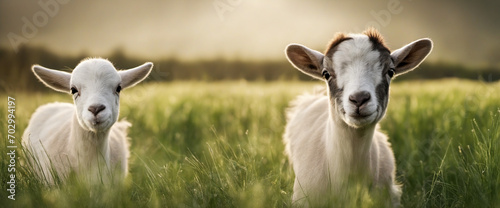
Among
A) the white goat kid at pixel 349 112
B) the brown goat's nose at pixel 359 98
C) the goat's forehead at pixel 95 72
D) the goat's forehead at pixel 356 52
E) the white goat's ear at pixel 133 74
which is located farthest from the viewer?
the white goat's ear at pixel 133 74

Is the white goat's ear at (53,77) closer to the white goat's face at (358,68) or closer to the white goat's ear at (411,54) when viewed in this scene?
the white goat's face at (358,68)

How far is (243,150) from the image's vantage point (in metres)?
4.88

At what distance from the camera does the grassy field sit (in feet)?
14.1

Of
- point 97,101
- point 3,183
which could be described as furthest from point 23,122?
point 97,101

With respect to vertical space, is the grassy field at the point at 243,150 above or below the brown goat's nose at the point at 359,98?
below

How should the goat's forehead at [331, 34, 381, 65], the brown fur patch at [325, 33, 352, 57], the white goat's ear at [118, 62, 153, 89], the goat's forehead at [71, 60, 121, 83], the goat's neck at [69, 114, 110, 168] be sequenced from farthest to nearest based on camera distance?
the white goat's ear at [118, 62, 153, 89] → the goat's neck at [69, 114, 110, 168] → the goat's forehead at [71, 60, 121, 83] → the brown fur patch at [325, 33, 352, 57] → the goat's forehead at [331, 34, 381, 65]

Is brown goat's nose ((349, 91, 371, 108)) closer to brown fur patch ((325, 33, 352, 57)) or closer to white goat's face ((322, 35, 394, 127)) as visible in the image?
white goat's face ((322, 35, 394, 127))

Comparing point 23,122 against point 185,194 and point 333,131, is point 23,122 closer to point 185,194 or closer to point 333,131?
point 185,194

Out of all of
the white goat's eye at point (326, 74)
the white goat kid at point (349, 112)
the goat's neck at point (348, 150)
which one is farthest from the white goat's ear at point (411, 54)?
the goat's neck at point (348, 150)

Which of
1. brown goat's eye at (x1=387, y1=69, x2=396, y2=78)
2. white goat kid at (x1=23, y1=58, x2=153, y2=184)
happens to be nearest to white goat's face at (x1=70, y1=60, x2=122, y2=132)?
white goat kid at (x1=23, y1=58, x2=153, y2=184)

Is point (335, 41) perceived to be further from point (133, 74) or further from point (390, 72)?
point (133, 74)

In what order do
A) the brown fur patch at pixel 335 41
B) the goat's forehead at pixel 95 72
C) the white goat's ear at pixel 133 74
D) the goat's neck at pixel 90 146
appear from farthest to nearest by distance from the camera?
the white goat's ear at pixel 133 74 → the goat's neck at pixel 90 146 → the goat's forehead at pixel 95 72 → the brown fur patch at pixel 335 41

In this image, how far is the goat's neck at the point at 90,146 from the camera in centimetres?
510

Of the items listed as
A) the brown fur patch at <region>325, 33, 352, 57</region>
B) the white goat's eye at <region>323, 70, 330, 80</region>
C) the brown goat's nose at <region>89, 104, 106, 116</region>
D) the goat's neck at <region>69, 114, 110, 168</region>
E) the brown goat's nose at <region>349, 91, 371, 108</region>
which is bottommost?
the goat's neck at <region>69, 114, 110, 168</region>
